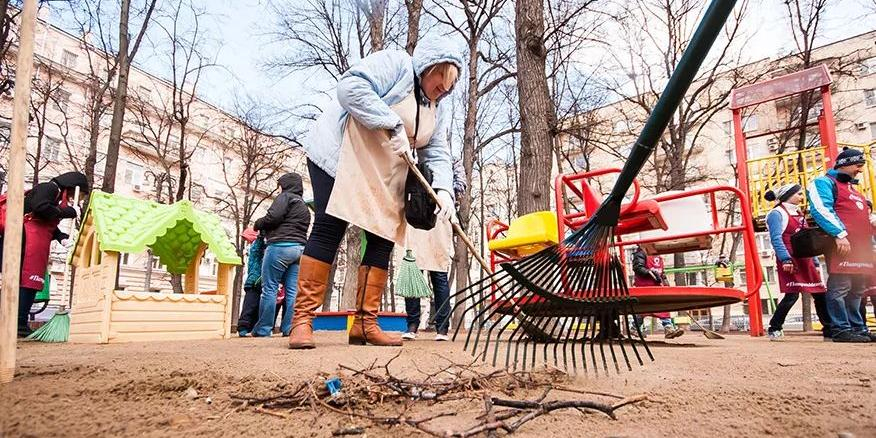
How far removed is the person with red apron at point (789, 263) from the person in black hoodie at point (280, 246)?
5.51 meters

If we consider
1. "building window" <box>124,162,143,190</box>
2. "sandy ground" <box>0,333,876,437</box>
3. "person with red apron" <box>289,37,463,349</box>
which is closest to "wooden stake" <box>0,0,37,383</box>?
"sandy ground" <box>0,333,876,437</box>

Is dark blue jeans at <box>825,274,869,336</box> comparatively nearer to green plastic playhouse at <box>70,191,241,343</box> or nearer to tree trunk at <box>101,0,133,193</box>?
green plastic playhouse at <box>70,191,241,343</box>

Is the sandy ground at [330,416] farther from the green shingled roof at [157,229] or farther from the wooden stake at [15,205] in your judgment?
the green shingled roof at [157,229]

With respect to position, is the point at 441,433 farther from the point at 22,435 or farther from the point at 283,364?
the point at 283,364

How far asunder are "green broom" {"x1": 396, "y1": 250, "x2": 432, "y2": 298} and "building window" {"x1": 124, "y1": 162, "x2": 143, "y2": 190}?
1047 inches

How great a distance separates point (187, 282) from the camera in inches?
245

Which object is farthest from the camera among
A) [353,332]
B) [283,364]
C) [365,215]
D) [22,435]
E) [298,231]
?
[298,231]

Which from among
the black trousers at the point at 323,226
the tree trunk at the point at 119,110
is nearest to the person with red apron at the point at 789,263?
the black trousers at the point at 323,226

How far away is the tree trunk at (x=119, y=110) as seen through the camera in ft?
23.7

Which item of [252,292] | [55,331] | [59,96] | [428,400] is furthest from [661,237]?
[59,96]

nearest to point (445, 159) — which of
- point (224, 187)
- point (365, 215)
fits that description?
point (365, 215)

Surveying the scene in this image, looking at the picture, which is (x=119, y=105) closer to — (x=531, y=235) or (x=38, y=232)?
(x=38, y=232)

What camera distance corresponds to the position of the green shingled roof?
4520 mm

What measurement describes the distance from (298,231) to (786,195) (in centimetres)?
582
